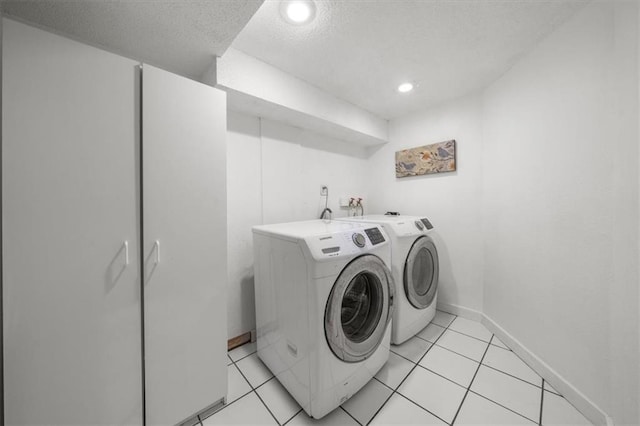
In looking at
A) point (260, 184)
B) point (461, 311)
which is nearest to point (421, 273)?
point (461, 311)

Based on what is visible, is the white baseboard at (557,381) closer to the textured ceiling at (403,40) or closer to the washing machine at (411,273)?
→ the washing machine at (411,273)

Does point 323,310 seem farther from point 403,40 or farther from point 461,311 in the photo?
point 461,311

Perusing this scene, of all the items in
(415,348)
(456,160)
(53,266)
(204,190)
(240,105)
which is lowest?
(415,348)

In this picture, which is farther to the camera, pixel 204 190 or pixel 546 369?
pixel 546 369

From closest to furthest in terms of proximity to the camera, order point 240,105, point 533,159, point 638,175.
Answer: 1. point 638,175
2. point 533,159
3. point 240,105

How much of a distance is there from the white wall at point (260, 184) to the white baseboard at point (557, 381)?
6.51 ft

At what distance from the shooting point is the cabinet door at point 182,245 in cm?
105

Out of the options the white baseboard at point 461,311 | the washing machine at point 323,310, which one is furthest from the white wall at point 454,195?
the washing machine at point 323,310

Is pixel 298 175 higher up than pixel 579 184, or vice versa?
pixel 298 175

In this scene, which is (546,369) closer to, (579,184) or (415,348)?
(415,348)

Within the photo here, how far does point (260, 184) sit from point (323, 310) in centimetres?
130

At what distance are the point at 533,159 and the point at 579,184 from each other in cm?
36

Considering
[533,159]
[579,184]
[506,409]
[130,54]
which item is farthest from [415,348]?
[130,54]

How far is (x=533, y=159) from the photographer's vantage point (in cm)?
153
